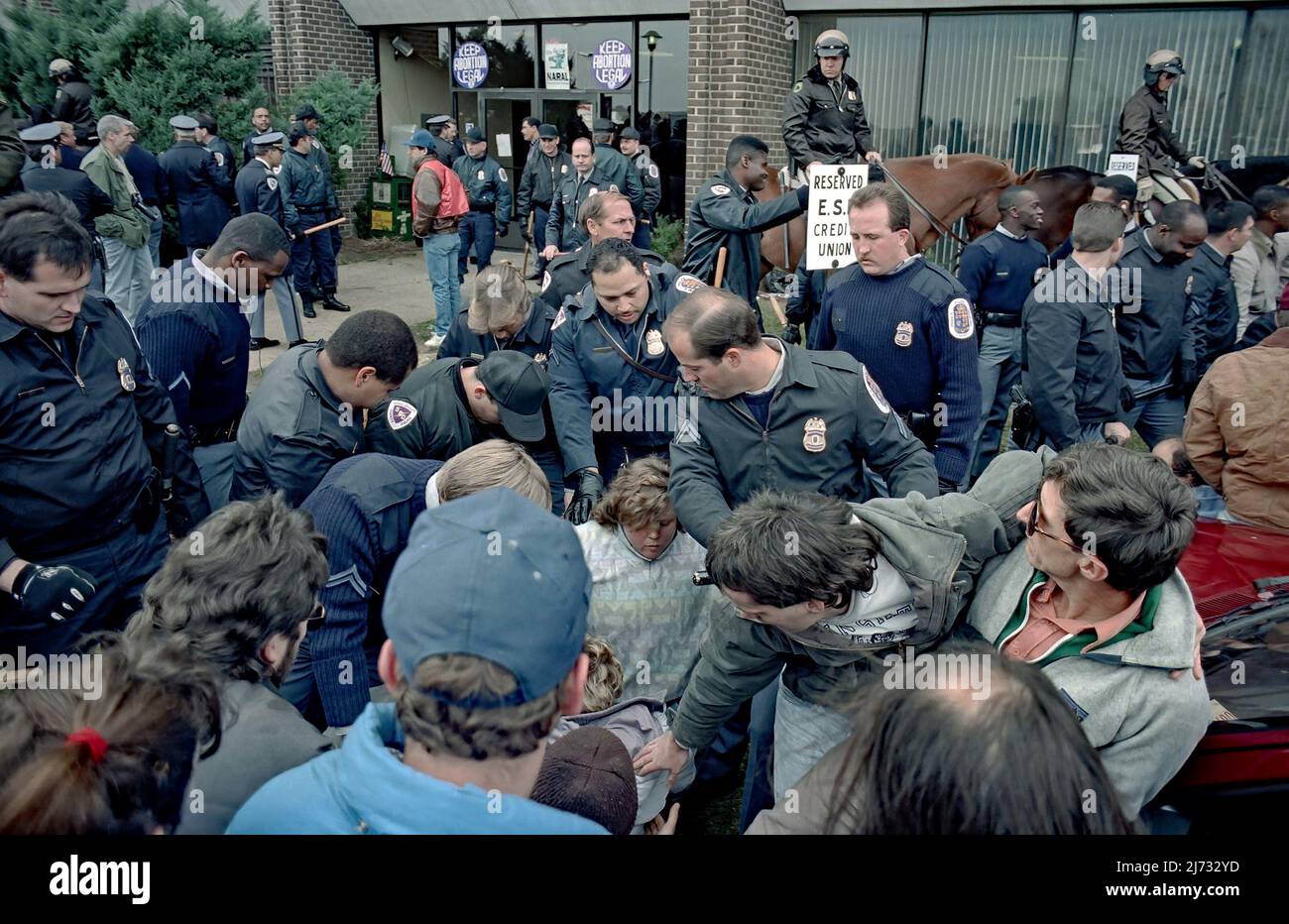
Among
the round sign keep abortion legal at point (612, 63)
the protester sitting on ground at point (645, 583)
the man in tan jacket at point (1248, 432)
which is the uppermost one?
the round sign keep abortion legal at point (612, 63)

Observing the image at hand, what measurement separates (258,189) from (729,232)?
19.4ft

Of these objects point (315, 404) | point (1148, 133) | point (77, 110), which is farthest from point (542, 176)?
point (315, 404)

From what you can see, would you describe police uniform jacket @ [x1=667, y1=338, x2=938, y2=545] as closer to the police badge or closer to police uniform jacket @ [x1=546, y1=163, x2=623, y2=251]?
the police badge

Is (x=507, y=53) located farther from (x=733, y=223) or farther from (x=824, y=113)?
(x=733, y=223)

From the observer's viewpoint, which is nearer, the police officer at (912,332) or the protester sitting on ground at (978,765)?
the protester sitting on ground at (978,765)

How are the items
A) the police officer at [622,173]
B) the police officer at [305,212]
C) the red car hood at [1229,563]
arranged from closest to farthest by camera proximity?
the red car hood at [1229,563], the police officer at [622,173], the police officer at [305,212]

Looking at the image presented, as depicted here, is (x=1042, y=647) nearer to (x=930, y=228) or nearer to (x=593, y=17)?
(x=930, y=228)

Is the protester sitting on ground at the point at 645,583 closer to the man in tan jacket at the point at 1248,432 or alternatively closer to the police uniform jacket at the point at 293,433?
the police uniform jacket at the point at 293,433

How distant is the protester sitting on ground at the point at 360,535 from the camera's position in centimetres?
255

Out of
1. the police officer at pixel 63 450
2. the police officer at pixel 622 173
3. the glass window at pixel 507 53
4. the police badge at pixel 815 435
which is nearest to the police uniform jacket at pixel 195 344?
the police officer at pixel 63 450

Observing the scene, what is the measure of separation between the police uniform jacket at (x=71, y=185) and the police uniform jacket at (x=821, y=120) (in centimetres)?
592

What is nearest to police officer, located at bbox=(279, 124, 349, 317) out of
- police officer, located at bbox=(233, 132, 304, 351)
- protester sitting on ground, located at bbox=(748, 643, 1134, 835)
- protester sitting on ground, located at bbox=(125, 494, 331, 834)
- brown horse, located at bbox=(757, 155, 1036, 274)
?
police officer, located at bbox=(233, 132, 304, 351)

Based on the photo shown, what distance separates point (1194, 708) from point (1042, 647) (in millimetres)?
321
